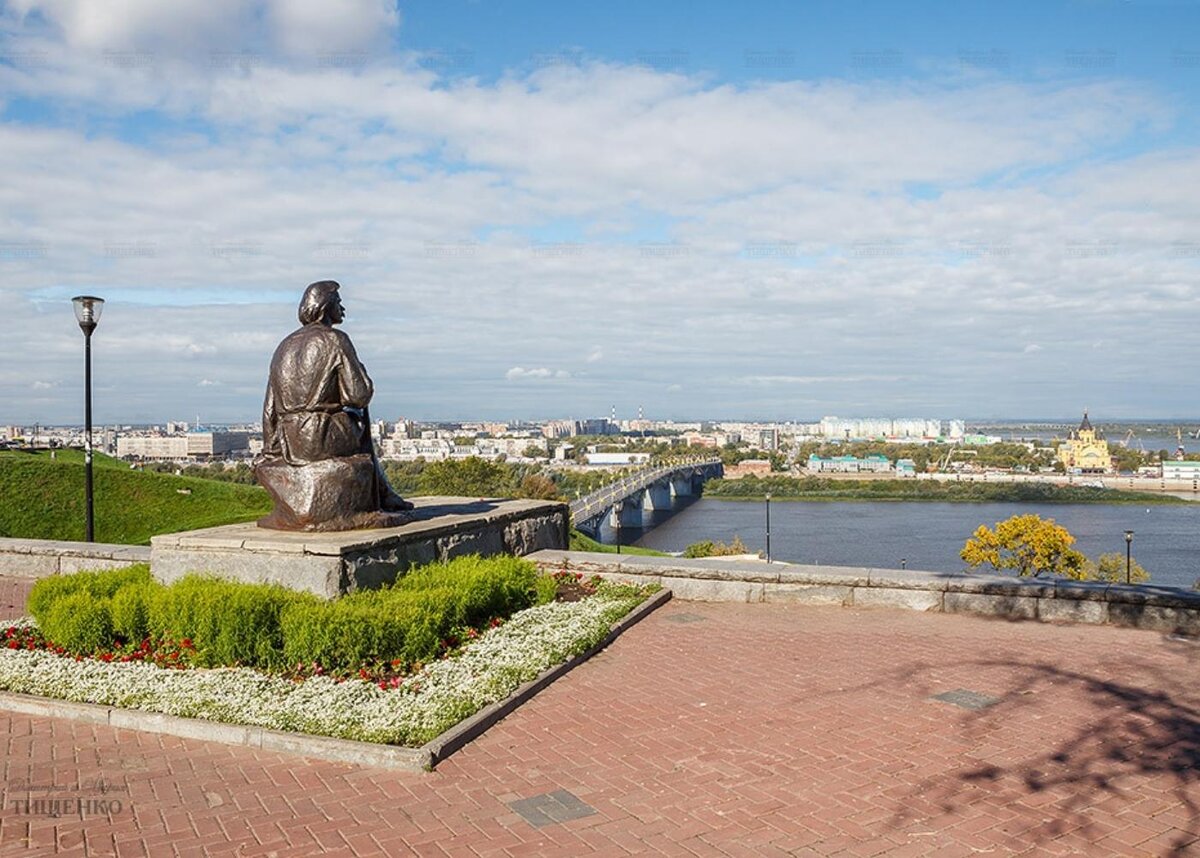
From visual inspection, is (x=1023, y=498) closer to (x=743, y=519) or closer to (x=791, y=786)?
(x=743, y=519)

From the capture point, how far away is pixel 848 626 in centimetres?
625

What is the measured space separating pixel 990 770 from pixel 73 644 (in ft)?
17.4

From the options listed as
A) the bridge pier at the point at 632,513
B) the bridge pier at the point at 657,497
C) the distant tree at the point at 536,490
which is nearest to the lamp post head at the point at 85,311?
the distant tree at the point at 536,490

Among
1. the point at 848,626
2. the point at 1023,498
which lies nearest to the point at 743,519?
the point at 1023,498

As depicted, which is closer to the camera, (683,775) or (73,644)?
(683,775)

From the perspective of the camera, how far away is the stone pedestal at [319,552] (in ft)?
18.9

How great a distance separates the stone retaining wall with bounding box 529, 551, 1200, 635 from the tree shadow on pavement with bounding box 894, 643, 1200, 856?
49.2 inches

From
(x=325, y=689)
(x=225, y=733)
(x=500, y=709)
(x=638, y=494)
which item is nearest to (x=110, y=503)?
(x=325, y=689)

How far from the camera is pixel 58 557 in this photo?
8609 millimetres

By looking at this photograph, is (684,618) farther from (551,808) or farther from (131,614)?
(131,614)

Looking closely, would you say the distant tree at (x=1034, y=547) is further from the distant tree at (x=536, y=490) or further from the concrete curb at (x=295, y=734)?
the concrete curb at (x=295, y=734)

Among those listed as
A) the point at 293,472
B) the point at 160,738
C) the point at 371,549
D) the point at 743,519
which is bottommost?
the point at 743,519

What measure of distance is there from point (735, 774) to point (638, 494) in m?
56.3

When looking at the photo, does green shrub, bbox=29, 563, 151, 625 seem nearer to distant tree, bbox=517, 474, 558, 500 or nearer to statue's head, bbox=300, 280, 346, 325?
statue's head, bbox=300, 280, 346, 325
